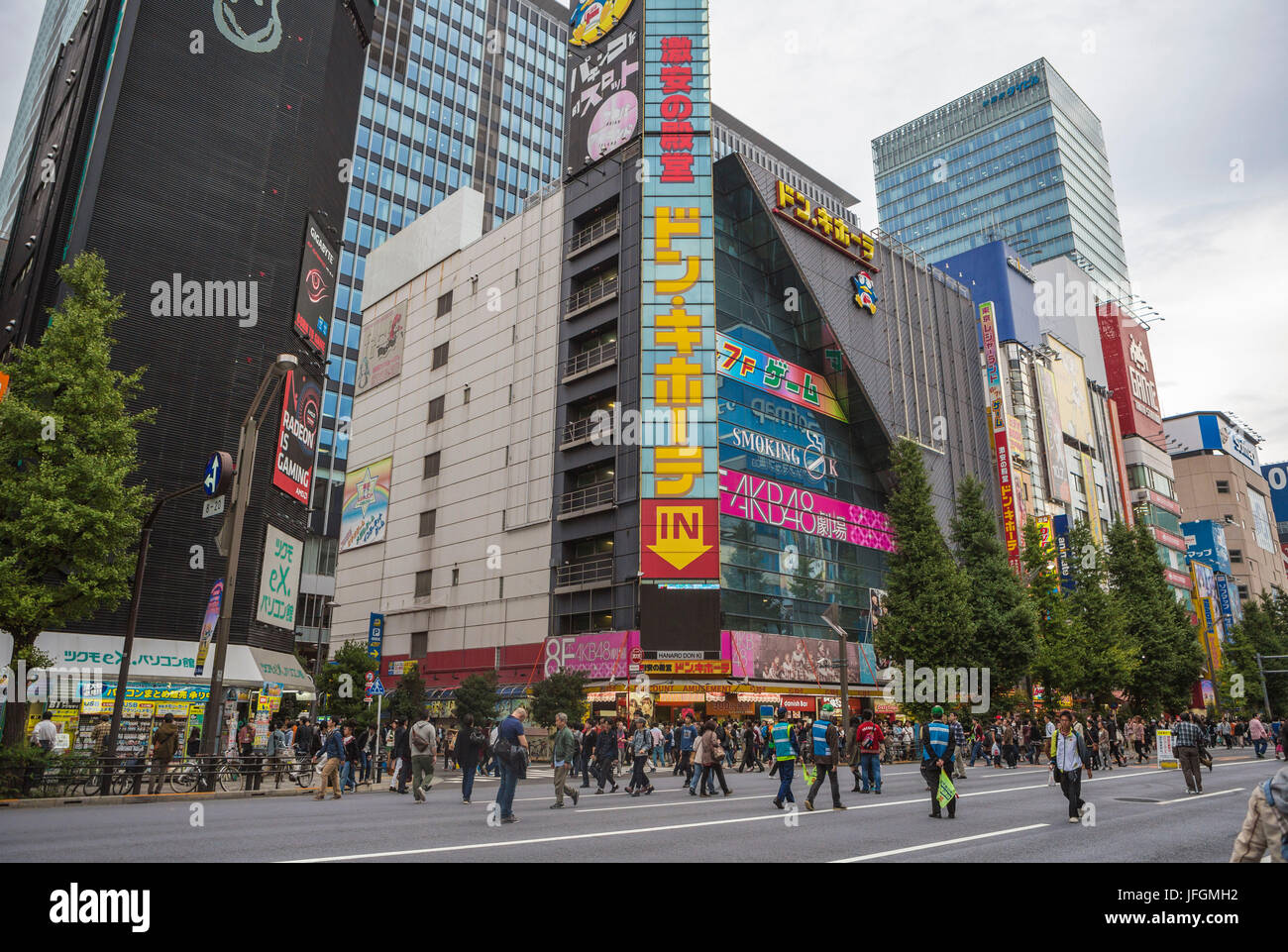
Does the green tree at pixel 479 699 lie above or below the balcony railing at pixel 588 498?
below

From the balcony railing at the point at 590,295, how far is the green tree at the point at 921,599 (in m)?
19.8

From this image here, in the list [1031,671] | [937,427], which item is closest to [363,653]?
[1031,671]

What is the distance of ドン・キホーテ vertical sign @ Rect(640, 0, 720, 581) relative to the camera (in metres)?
40.9

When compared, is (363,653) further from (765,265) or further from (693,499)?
(765,265)

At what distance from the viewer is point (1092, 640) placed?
44.0 meters

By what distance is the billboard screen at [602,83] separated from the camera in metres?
48.3

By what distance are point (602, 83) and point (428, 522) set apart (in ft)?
98.6

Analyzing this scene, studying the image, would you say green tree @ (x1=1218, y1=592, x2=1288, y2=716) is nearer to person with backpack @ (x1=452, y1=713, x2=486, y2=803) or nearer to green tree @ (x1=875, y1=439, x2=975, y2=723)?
green tree @ (x1=875, y1=439, x2=975, y2=723)

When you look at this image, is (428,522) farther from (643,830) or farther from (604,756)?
(643,830)

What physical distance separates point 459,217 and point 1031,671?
49.6 metres

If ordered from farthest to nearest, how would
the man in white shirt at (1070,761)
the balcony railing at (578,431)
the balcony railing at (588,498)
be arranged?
the balcony railing at (578,431) < the balcony railing at (588,498) < the man in white shirt at (1070,761)

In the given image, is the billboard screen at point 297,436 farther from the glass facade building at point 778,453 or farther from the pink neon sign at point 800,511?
the glass facade building at point 778,453
